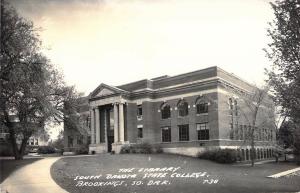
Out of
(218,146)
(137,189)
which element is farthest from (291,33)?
(218,146)

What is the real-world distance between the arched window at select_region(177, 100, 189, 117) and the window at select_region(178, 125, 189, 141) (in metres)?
1.49

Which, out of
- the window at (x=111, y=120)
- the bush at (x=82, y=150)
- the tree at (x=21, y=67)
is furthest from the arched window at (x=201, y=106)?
the tree at (x=21, y=67)

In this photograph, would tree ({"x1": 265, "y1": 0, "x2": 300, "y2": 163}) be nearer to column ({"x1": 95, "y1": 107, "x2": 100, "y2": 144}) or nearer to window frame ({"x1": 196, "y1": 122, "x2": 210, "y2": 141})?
window frame ({"x1": 196, "y1": 122, "x2": 210, "y2": 141})

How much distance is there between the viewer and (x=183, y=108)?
49.3 metres

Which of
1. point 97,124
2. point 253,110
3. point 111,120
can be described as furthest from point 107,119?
point 253,110

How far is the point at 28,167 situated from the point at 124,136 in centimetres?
2386

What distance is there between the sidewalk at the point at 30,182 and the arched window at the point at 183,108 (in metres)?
23.9

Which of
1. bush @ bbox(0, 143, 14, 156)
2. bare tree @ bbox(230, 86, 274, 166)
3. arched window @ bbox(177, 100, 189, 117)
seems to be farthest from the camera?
arched window @ bbox(177, 100, 189, 117)

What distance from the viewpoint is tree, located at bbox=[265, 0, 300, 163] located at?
20814mm

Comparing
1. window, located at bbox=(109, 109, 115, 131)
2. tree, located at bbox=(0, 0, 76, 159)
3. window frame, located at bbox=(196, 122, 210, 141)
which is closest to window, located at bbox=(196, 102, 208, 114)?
window frame, located at bbox=(196, 122, 210, 141)

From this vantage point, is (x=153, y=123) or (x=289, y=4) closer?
(x=289, y=4)

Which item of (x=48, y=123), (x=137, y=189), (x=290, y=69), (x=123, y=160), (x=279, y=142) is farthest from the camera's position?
(x=279, y=142)

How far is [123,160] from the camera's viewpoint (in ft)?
122

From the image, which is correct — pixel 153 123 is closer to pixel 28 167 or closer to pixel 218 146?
pixel 218 146
